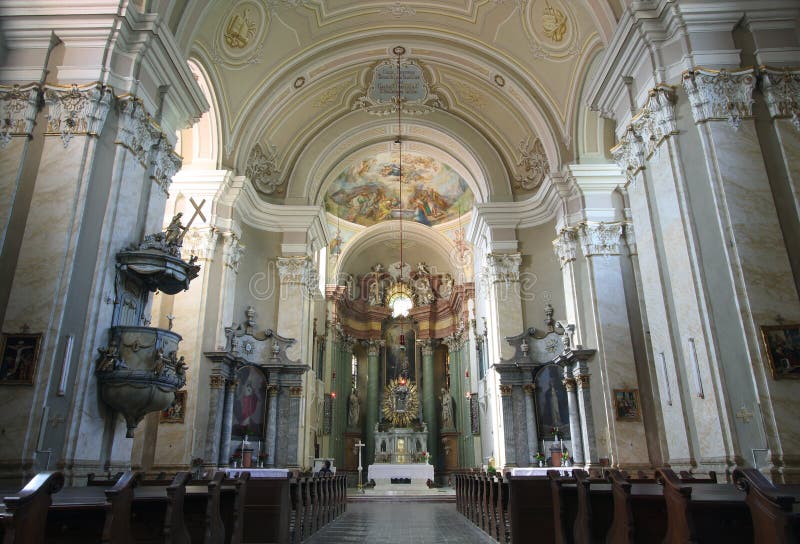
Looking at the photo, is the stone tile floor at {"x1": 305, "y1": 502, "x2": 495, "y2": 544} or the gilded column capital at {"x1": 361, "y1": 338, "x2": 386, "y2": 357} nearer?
the stone tile floor at {"x1": 305, "y1": 502, "x2": 495, "y2": 544}

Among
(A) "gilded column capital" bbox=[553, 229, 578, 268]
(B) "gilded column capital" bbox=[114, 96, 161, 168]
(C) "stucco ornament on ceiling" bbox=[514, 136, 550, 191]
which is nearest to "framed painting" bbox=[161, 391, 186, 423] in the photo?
(B) "gilded column capital" bbox=[114, 96, 161, 168]

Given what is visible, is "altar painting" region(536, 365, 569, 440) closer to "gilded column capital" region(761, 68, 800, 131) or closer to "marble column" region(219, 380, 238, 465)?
"marble column" region(219, 380, 238, 465)

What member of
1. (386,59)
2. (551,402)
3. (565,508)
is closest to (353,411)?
(551,402)

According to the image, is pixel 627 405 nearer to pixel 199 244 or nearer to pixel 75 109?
pixel 199 244

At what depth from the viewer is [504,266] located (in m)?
14.0

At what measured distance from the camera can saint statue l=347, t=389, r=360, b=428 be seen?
74.0 ft

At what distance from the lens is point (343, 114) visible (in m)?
15.7

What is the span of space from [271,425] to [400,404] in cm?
1023

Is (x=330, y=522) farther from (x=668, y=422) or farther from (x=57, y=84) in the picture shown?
(x=57, y=84)

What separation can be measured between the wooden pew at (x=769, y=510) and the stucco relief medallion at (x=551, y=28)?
10.1 meters

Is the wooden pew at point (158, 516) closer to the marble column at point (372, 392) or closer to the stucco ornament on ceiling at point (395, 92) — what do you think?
the stucco ornament on ceiling at point (395, 92)

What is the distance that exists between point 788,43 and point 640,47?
65.7 inches

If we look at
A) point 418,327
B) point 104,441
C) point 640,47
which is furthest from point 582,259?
point 418,327

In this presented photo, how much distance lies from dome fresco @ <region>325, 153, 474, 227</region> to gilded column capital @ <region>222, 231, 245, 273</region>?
27.9 feet
